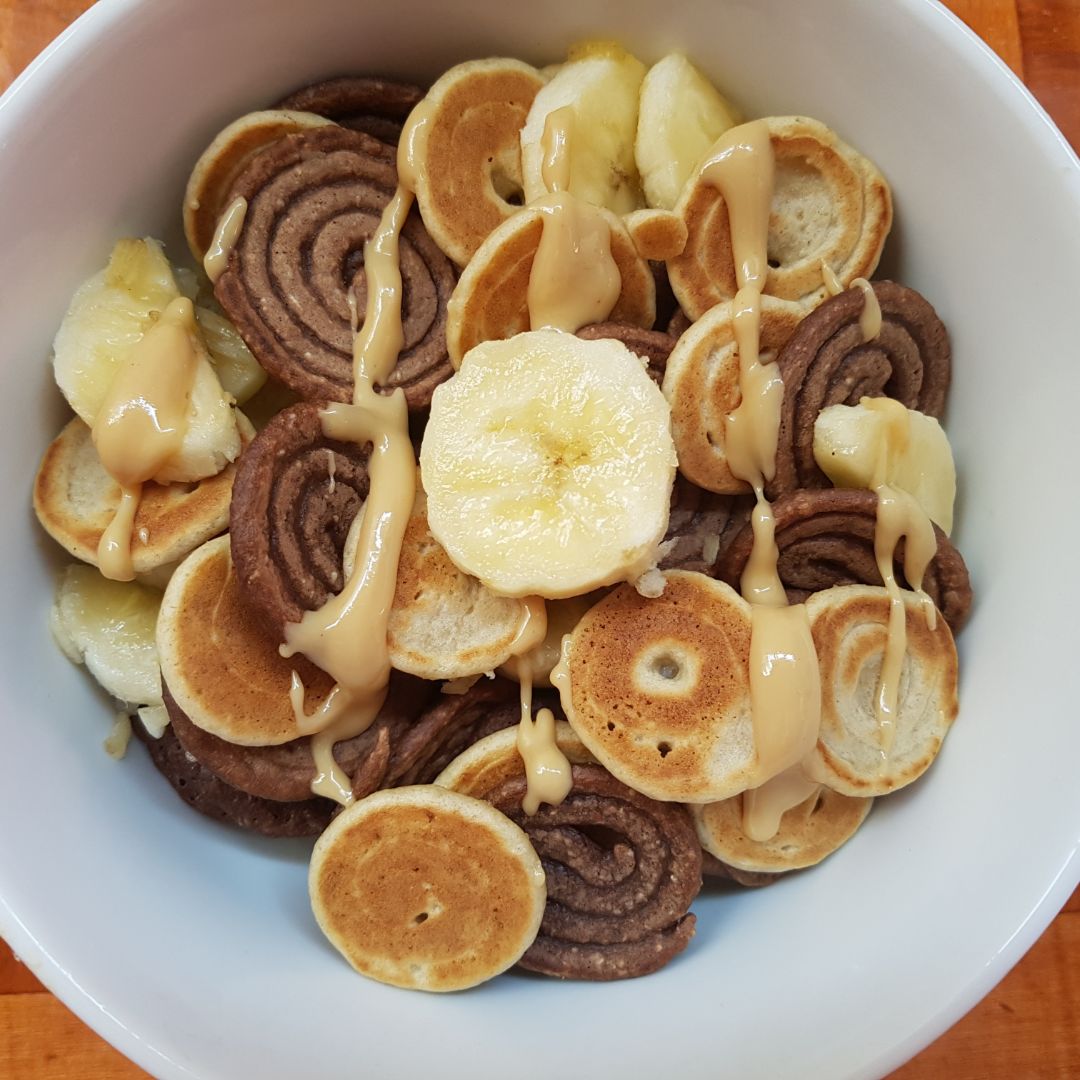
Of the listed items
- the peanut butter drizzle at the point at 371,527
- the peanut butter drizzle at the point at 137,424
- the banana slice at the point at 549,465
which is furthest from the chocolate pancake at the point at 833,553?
the peanut butter drizzle at the point at 137,424

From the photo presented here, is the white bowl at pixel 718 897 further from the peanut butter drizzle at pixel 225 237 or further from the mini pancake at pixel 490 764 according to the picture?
the mini pancake at pixel 490 764

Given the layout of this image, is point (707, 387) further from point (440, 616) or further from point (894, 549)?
point (440, 616)

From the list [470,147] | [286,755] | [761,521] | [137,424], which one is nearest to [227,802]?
[286,755]

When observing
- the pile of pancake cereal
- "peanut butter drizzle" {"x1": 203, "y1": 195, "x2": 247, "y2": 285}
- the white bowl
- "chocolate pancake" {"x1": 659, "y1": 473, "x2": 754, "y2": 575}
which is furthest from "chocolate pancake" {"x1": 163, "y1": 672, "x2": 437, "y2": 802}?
"peanut butter drizzle" {"x1": 203, "y1": 195, "x2": 247, "y2": 285}

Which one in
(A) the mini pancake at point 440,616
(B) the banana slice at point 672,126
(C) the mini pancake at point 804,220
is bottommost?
(A) the mini pancake at point 440,616

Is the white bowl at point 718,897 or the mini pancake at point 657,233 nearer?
the white bowl at point 718,897

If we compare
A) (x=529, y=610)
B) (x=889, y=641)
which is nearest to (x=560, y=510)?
(x=529, y=610)

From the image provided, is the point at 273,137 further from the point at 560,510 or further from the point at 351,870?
the point at 351,870
